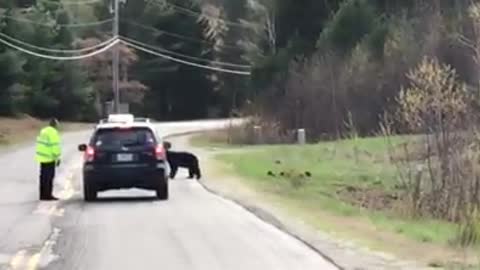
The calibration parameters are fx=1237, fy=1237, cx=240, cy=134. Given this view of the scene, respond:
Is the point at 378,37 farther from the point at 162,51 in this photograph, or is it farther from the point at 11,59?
the point at 162,51

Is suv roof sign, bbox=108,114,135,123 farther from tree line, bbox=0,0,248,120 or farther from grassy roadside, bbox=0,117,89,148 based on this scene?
tree line, bbox=0,0,248,120

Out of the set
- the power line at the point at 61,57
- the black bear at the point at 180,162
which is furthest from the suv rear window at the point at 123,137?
the power line at the point at 61,57

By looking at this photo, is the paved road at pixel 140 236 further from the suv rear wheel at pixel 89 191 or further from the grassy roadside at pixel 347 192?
the grassy roadside at pixel 347 192

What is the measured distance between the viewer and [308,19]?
229 ft

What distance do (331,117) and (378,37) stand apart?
4.23 meters

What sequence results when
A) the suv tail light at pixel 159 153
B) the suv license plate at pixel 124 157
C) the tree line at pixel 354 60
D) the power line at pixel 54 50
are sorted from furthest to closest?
the power line at pixel 54 50
the tree line at pixel 354 60
the suv tail light at pixel 159 153
the suv license plate at pixel 124 157

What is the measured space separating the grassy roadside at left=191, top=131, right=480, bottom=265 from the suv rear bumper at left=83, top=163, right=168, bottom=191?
8.32 feet

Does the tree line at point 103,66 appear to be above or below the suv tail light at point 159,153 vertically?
above

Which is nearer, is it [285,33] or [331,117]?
[331,117]

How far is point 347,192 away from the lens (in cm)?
2925

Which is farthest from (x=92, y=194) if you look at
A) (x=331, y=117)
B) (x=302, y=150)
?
(x=331, y=117)

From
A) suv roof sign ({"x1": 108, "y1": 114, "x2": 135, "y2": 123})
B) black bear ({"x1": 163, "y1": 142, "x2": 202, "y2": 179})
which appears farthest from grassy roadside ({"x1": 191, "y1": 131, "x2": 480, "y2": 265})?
suv roof sign ({"x1": 108, "y1": 114, "x2": 135, "y2": 123})

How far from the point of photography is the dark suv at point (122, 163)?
25469 millimetres

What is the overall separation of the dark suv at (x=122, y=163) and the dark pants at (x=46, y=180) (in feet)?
3.26
